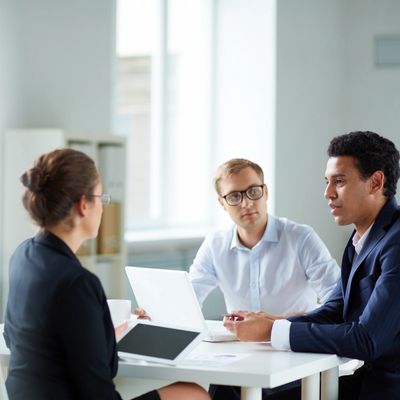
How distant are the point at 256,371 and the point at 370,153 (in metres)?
0.77

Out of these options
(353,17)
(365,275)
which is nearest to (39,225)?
(365,275)

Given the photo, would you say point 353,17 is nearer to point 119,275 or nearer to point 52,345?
point 119,275

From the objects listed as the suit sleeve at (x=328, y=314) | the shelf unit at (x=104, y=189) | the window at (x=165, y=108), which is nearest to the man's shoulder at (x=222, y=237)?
the suit sleeve at (x=328, y=314)

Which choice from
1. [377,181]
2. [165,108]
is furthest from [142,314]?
[165,108]

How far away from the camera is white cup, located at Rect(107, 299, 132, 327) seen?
2.52 m

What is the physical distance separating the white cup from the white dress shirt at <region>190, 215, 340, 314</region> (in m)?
0.75

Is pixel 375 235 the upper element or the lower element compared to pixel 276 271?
upper

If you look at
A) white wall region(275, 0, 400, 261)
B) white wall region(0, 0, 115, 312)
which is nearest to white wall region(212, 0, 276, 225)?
white wall region(275, 0, 400, 261)

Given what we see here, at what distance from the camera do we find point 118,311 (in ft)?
8.40

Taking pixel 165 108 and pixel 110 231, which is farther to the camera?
pixel 165 108

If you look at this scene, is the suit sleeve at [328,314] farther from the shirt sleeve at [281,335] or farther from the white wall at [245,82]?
the white wall at [245,82]

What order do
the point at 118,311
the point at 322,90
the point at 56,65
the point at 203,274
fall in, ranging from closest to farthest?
the point at 118,311 < the point at 203,274 < the point at 56,65 < the point at 322,90

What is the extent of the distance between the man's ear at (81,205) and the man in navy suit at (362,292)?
68cm

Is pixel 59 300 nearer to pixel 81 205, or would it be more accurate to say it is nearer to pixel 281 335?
pixel 81 205
